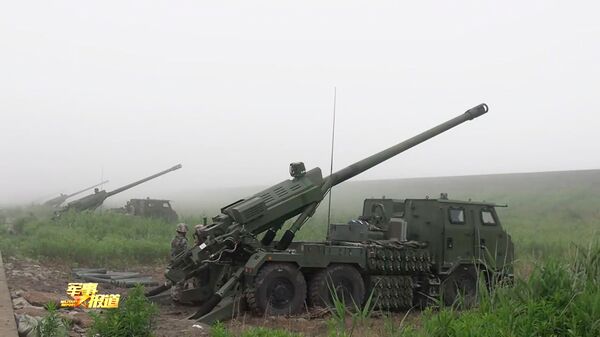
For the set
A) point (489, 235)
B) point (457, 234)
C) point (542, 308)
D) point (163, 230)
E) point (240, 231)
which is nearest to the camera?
point (542, 308)

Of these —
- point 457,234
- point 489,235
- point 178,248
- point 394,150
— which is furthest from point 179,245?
point 489,235

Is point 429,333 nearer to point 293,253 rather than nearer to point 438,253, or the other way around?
point 293,253

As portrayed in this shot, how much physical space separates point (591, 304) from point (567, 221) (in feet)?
66.7

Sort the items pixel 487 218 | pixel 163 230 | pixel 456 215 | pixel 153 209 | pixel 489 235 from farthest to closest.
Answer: pixel 153 209 < pixel 163 230 < pixel 487 218 < pixel 489 235 < pixel 456 215

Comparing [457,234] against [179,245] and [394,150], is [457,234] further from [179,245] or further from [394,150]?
[179,245]

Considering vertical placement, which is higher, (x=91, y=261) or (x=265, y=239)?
(x=265, y=239)

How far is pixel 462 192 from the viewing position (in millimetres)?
39594

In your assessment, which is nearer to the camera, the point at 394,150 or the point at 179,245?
the point at 179,245

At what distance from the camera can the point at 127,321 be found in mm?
5664

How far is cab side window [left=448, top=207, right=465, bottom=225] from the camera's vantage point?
1061 centimetres

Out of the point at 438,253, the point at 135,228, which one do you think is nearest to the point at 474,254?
the point at 438,253

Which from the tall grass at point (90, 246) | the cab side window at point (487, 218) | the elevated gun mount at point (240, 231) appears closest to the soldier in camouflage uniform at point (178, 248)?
the elevated gun mount at point (240, 231)

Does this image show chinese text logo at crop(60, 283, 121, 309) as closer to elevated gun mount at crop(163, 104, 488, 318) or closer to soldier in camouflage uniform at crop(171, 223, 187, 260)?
elevated gun mount at crop(163, 104, 488, 318)

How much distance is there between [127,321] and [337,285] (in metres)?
4.25
